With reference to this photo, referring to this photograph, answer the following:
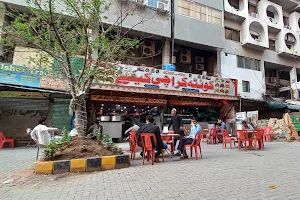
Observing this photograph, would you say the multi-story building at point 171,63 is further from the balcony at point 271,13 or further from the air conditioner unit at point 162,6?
the balcony at point 271,13

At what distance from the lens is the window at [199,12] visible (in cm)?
1688

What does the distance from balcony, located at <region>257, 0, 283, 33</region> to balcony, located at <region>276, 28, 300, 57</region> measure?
994mm

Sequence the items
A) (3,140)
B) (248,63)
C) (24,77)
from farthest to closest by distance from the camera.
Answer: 1. (248,63)
2. (24,77)
3. (3,140)

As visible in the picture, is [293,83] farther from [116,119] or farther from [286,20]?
[116,119]

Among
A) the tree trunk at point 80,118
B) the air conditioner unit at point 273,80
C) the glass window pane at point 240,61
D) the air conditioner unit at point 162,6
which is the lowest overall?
the tree trunk at point 80,118

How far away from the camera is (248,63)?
67.7ft

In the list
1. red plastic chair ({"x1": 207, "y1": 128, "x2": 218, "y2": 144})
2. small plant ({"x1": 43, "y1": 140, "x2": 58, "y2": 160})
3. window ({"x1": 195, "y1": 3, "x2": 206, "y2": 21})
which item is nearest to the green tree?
small plant ({"x1": 43, "y1": 140, "x2": 58, "y2": 160})

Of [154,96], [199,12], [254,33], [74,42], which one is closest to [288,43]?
[254,33]

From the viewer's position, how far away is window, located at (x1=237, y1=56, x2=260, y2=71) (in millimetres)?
20055

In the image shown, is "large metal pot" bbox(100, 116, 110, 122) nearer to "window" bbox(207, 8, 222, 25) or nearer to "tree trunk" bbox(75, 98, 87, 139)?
"tree trunk" bbox(75, 98, 87, 139)

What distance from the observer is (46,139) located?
592 cm

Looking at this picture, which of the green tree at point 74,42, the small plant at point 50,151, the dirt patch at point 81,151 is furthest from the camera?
the green tree at point 74,42

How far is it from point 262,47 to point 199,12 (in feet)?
27.6

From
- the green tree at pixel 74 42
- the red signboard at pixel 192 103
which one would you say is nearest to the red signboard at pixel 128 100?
the red signboard at pixel 192 103
